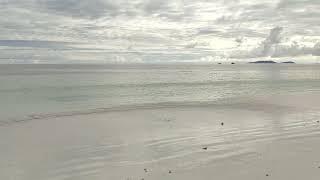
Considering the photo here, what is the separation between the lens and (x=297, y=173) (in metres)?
10.1

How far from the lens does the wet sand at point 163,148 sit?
10.4 m

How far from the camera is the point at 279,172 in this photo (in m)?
10.2

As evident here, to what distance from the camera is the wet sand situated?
10.4 m

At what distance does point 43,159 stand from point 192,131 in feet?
22.8

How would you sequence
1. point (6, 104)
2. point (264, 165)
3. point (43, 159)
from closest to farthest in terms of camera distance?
point (264, 165) < point (43, 159) < point (6, 104)

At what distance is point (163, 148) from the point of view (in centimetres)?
1340

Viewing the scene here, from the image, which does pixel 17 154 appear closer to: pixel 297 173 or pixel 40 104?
pixel 297 173

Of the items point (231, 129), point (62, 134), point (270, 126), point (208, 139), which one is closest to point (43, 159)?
point (62, 134)

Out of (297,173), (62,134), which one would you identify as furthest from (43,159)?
(297,173)

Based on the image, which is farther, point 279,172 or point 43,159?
point 43,159

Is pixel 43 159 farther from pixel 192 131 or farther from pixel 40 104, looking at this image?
pixel 40 104

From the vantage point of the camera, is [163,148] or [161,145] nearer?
[163,148]

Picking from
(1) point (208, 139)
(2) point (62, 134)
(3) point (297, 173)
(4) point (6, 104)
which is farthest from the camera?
(4) point (6, 104)

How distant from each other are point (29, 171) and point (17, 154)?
2.54m
